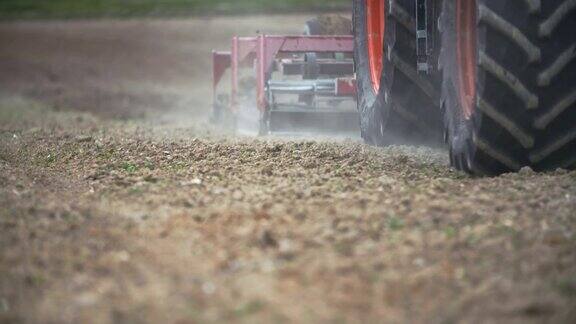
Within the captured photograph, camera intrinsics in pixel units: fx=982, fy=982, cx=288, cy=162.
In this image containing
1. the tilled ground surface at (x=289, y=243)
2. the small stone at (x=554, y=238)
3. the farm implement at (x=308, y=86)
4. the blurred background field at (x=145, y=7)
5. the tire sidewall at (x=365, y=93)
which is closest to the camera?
the tilled ground surface at (x=289, y=243)

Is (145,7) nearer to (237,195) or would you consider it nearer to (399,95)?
(399,95)

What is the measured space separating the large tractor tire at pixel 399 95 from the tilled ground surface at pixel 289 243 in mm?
711

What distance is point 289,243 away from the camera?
4.12 meters

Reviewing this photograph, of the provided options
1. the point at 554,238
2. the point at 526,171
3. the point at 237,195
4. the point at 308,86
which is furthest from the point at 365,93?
the point at 554,238

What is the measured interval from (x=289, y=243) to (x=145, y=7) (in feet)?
80.8

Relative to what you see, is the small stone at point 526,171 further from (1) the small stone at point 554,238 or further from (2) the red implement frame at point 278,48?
Result: (2) the red implement frame at point 278,48

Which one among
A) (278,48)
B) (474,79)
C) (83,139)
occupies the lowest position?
(83,139)

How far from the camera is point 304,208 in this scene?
15.7ft

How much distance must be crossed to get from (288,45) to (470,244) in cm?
658

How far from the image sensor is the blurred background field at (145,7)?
2530cm

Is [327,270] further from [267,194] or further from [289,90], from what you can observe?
[289,90]

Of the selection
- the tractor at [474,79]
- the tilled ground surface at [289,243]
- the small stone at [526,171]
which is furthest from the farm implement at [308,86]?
the small stone at [526,171]

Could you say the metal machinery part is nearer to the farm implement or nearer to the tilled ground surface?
the farm implement

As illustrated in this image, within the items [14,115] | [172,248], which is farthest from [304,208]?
[14,115]
